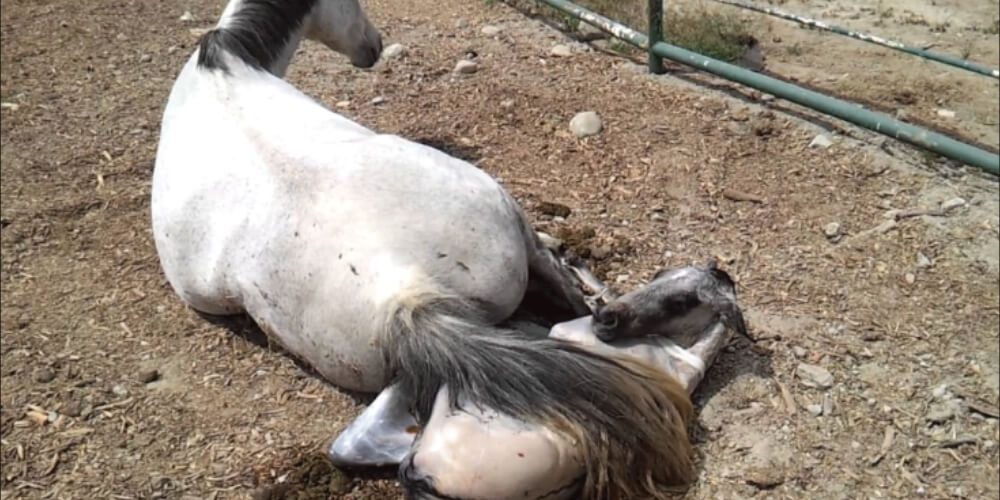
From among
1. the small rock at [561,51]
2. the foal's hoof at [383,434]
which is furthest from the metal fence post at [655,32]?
the foal's hoof at [383,434]

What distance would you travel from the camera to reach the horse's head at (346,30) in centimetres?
381

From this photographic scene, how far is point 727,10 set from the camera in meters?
4.97

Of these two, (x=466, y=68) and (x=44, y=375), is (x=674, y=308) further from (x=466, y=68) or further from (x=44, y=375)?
(x=466, y=68)

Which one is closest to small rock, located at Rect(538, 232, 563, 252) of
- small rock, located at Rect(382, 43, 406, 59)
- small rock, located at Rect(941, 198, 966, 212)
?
small rock, located at Rect(941, 198, 966, 212)

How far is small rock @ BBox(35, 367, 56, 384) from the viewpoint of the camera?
2838 millimetres

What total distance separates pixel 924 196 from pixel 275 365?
2208 mm

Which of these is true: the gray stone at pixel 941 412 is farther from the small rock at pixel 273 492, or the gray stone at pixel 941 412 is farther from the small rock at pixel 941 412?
the small rock at pixel 273 492

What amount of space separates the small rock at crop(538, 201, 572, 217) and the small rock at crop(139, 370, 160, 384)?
1.36m

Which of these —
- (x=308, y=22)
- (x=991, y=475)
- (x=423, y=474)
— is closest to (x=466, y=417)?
(x=423, y=474)

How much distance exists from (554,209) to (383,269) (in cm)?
121

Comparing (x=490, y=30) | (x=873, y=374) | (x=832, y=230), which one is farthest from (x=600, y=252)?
(x=490, y=30)

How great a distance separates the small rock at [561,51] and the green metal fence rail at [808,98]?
0.16 m

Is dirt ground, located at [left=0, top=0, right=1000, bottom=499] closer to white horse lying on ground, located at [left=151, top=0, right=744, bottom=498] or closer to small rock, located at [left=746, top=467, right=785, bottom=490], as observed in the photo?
small rock, located at [left=746, top=467, right=785, bottom=490]

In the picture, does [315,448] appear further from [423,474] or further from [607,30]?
[607,30]
